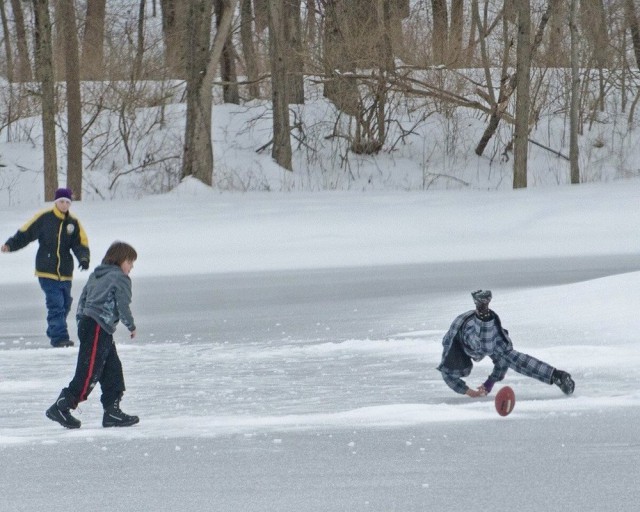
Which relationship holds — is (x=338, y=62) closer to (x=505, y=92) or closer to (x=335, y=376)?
(x=505, y=92)

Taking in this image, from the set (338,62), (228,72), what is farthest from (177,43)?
(338,62)

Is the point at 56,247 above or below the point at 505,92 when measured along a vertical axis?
below

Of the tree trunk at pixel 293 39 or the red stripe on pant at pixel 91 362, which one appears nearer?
A: the red stripe on pant at pixel 91 362

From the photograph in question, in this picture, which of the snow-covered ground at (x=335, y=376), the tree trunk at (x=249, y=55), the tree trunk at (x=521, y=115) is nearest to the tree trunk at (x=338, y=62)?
the tree trunk at (x=249, y=55)

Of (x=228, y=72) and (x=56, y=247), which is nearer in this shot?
(x=56, y=247)

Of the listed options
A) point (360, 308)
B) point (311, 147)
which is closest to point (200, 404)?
point (360, 308)

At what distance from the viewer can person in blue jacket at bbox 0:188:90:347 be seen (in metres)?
11.2

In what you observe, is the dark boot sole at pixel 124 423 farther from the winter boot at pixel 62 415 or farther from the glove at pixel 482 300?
the glove at pixel 482 300

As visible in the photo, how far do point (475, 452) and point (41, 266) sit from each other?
6373 mm

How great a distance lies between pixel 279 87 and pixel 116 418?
2213 centimetres

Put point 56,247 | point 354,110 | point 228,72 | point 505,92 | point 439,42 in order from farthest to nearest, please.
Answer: point 228,72
point 439,42
point 354,110
point 505,92
point 56,247

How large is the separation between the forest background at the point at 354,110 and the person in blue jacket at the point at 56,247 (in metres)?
15.9

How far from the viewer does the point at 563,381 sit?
7.33 meters

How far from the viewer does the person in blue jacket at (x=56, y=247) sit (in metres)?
11.2
